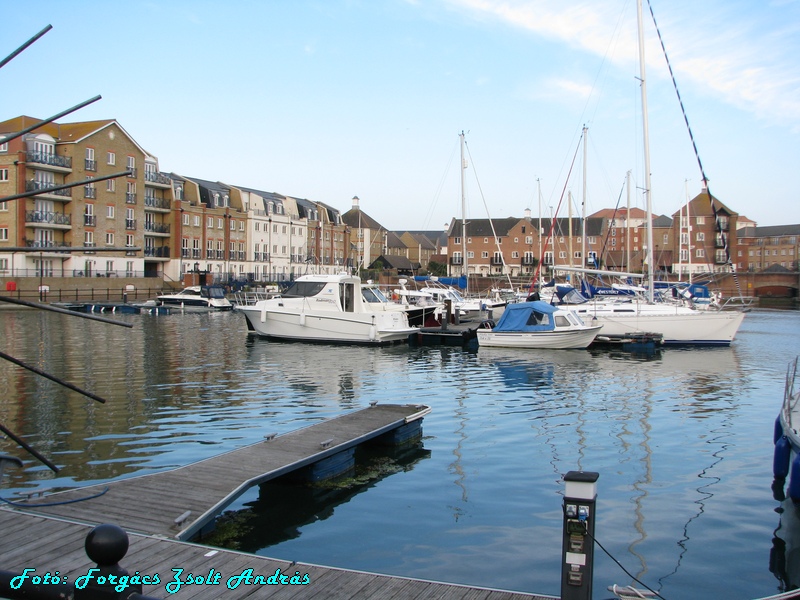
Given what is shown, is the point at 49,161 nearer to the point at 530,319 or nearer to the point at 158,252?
the point at 158,252

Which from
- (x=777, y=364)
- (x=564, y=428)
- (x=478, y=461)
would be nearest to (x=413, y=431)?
(x=478, y=461)

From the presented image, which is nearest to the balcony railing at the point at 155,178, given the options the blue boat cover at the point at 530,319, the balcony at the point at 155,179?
the balcony at the point at 155,179

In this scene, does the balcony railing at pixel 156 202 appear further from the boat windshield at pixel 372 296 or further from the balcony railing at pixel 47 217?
the boat windshield at pixel 372 296

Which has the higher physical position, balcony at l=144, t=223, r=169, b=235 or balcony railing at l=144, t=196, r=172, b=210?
balcony railing at l=144, t=196, r=172, b=210

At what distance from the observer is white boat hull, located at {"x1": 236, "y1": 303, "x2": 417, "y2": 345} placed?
38.0m

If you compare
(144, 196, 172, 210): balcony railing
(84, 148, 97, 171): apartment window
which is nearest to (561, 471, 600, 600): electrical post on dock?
(84, 148, 97, 171): apartment window

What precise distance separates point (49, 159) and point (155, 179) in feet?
48.8

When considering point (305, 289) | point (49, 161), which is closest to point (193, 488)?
point (305, 289)

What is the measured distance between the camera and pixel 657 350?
37.1 meters

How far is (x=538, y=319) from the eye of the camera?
1438 inches

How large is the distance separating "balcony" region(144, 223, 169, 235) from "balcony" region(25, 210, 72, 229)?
1191cm

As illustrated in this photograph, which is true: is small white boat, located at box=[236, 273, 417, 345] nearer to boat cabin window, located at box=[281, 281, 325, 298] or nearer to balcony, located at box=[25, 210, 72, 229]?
boat cabin window, located at box=[281, 281, 325, 298]

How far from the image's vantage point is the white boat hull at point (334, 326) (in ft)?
125

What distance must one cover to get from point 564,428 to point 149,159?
73662mm
